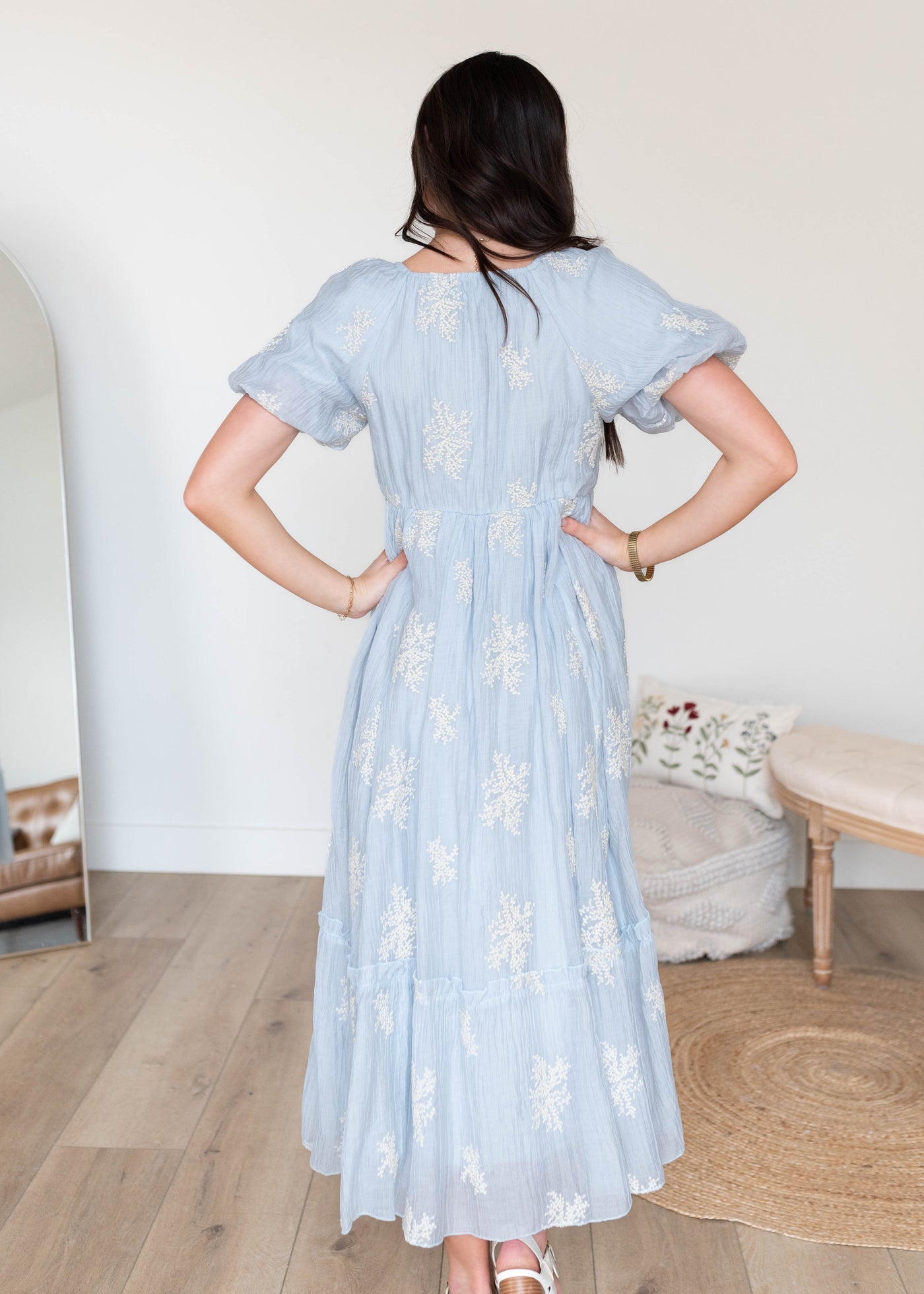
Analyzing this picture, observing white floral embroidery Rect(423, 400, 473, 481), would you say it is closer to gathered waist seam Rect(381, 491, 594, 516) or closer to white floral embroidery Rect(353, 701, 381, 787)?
gathered waist seam Rect(381, 491, 594, 516)

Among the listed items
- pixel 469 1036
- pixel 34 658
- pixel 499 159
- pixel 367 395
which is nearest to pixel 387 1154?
pixel 469 1036

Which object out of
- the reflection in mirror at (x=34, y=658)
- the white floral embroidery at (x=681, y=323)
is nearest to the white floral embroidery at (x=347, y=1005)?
the white floral embroidery at (x=681, y=323)

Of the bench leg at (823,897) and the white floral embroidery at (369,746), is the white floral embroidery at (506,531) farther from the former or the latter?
the bench leg at (823,897)

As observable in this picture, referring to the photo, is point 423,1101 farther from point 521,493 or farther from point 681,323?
point 681,323

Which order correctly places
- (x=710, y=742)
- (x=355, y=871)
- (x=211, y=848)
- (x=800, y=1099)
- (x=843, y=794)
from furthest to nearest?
(x=211, y=848) → (x=710, y=742) → (x=843, y=794) → (x=800, y=1099) → (x=355, y=871)

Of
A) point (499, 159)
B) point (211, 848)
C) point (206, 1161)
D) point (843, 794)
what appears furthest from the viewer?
point (211, 848)

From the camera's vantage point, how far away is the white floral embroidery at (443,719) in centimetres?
136

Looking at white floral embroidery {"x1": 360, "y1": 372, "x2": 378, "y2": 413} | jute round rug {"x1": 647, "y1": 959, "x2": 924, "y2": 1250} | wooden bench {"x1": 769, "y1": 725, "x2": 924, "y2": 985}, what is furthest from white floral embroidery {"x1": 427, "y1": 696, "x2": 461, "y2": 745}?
wooden bench {"x1": 769, "y1": 725, "x2": 924, "y2": 985}

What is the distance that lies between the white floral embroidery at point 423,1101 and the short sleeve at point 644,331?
0.82 m

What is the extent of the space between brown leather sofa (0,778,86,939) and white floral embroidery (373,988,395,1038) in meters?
1.59

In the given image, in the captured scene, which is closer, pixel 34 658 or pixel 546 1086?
pixel 546 1086

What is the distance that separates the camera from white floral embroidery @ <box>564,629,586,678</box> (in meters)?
1.38

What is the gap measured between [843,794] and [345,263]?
69.6 inches

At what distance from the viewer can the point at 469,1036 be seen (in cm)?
135
